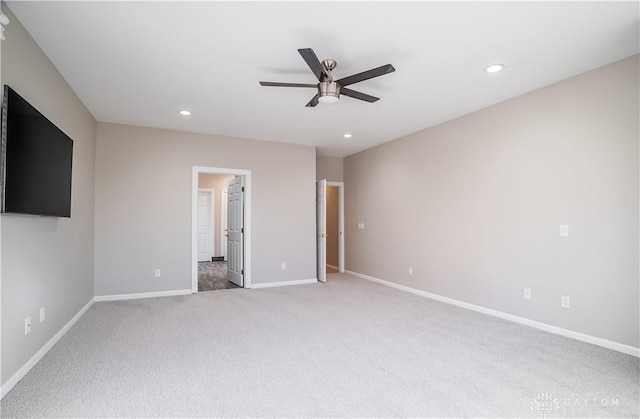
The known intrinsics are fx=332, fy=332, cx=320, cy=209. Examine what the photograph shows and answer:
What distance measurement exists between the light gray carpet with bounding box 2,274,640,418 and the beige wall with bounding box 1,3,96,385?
0.88ft

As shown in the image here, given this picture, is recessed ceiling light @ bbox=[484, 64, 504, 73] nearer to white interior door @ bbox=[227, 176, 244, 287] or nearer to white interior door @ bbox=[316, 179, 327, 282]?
white interior door @ bbox=[316, 179, 327, 282]

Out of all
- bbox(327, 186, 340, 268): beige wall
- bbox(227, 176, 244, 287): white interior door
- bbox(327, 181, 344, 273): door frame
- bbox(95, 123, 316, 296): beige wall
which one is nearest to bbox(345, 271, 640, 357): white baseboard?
bbox(327, 181, 344, 273): door frame

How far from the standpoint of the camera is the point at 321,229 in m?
6.29

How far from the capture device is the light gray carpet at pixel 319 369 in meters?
2.08

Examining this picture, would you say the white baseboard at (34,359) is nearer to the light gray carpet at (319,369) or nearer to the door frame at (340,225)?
the light gray carpet at (319,369)

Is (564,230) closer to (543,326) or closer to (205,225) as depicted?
(543,326)

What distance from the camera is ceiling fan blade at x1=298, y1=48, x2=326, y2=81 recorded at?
2.25 meters

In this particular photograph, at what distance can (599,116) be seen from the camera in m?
3.08

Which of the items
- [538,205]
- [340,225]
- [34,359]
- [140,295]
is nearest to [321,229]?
[340,225]

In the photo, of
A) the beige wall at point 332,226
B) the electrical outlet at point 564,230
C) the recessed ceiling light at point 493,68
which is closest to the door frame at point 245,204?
the beige wall at point 332,226

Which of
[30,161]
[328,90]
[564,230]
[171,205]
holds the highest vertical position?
[328,90]

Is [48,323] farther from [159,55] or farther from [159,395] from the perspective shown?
[159,55]

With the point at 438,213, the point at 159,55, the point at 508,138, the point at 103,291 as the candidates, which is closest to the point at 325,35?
the point at 159,55

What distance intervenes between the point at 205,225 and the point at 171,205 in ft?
13.2
